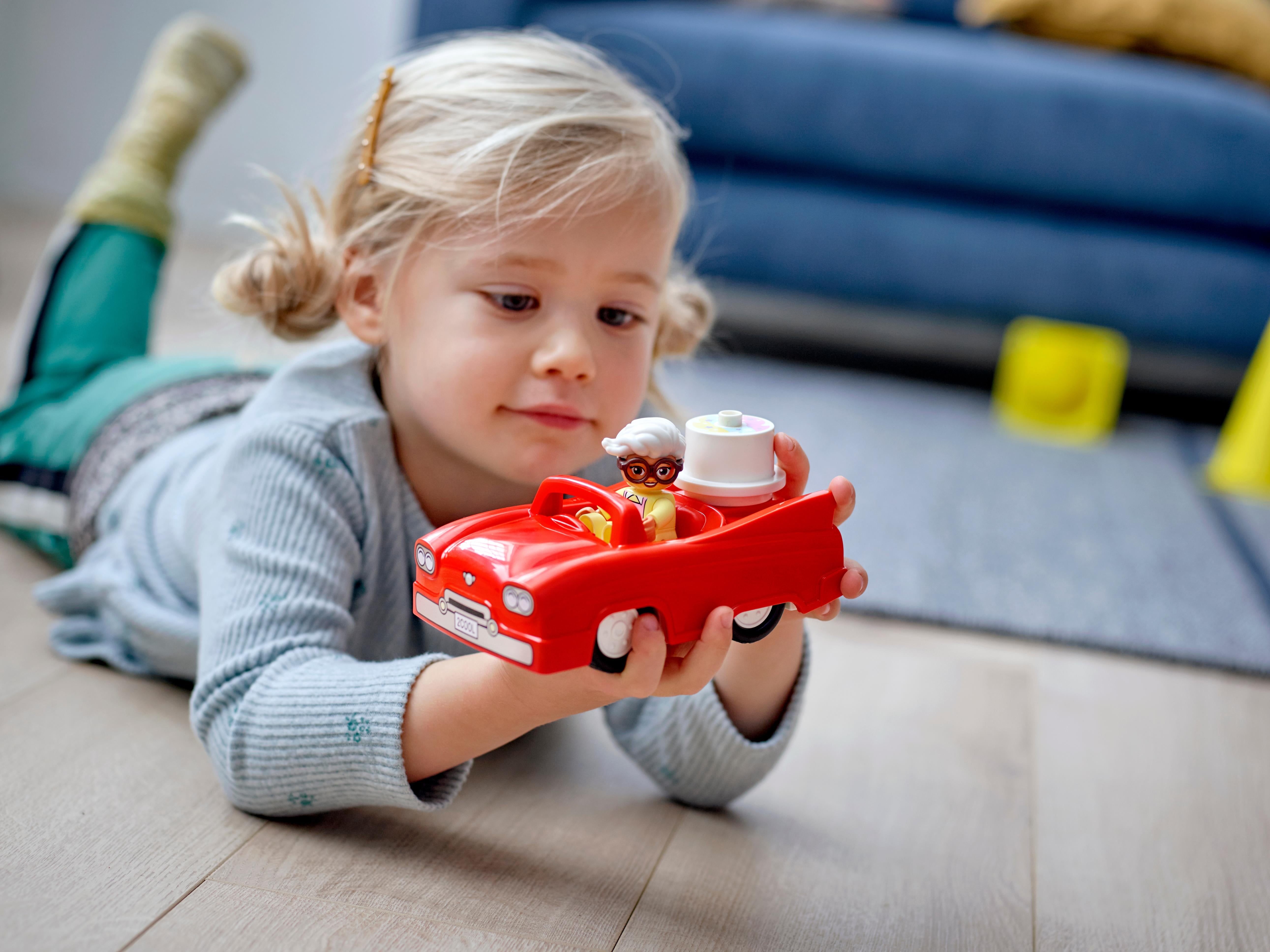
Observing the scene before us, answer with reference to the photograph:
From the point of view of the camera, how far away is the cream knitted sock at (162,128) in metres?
1.33

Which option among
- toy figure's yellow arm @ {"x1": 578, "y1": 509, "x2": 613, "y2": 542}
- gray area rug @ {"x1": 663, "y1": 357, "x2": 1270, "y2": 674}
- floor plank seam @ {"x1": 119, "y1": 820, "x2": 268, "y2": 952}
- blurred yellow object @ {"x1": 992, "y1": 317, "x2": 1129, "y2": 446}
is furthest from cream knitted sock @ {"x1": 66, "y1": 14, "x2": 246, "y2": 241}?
blurred yellow object @ {"x1": 992, "y1": 317, "x2": 1129, "y2": 446}

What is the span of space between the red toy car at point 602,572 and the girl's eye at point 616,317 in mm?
197

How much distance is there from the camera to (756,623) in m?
0.59

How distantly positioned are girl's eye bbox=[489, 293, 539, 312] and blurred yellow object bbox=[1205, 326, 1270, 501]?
1351 mm

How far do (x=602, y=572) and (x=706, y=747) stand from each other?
289 millimetres

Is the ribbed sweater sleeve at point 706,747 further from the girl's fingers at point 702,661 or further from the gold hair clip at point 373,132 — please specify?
the gold hair clip at point 373,132

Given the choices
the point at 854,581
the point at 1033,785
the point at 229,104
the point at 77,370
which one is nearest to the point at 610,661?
the point at 854,581

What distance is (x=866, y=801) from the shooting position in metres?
0.81

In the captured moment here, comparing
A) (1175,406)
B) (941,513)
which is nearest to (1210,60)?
(1175,406)

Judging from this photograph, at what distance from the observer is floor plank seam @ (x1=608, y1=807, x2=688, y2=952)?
0.60 metres

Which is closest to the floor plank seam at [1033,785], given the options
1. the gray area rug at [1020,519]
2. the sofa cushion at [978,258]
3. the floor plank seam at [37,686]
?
the gray area rug at [1020,519]

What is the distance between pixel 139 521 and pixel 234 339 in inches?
41.6

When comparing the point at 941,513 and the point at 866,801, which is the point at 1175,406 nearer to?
the point at 941,513

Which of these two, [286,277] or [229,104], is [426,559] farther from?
[229,104]
